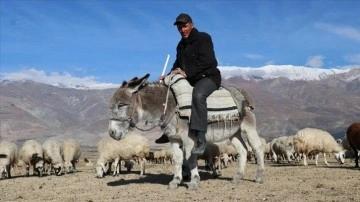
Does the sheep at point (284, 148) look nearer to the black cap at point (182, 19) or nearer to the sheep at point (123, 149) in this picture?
the sheep at point (123, 149)

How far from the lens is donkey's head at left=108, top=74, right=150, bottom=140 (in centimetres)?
1173

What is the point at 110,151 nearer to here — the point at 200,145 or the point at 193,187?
the point at 193,187

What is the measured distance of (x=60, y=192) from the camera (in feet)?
42.5

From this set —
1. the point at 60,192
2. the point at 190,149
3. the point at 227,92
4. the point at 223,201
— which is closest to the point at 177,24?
the point at 227,92

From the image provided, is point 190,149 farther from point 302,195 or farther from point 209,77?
point 302,195

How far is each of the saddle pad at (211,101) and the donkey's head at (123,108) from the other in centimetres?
81

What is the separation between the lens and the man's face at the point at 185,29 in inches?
474

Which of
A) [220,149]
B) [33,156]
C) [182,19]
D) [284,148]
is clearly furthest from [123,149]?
[284,148]

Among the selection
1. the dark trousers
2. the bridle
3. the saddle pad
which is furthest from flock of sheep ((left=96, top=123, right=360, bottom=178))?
the dark trousers

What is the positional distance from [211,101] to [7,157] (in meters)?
17.7

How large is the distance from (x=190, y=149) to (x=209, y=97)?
5.09ft

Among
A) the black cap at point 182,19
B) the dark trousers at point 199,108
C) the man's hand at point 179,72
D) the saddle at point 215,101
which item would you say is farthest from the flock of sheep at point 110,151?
the black cap at point 182,19

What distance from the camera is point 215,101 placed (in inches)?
488

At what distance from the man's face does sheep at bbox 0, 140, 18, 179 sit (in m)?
16.8
